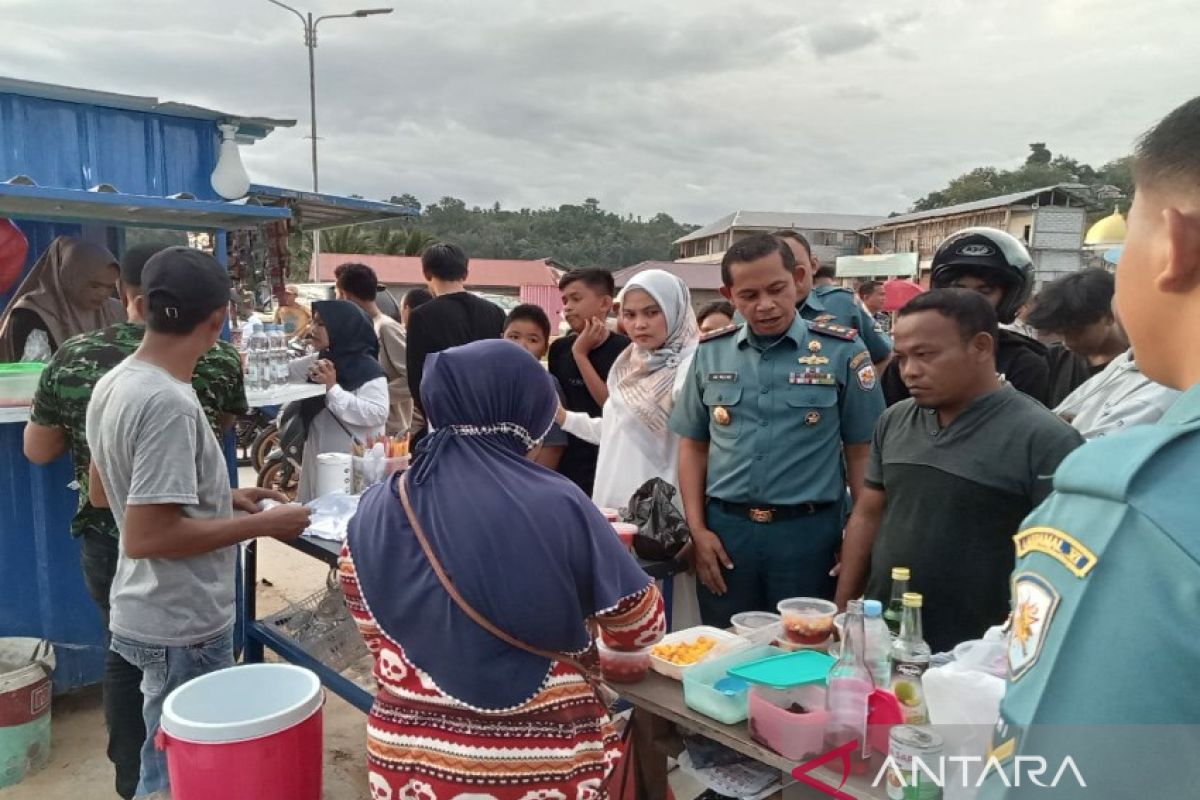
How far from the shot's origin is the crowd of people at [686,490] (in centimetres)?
68

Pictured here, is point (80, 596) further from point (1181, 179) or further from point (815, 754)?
point (1181, 179)

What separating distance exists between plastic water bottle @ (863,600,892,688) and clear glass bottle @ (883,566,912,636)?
14 cm

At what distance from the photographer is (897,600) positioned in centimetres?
190

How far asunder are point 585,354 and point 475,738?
2.44 meters

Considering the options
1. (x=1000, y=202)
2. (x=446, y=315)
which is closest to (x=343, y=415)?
(x=446, y=315)

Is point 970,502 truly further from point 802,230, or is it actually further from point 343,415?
point 802,230

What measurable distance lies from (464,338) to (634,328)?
5.28 ft

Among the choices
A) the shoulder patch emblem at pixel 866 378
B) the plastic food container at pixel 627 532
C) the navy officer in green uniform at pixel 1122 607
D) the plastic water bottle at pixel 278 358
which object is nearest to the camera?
the navy officer in green uniform at pixel 1122 607

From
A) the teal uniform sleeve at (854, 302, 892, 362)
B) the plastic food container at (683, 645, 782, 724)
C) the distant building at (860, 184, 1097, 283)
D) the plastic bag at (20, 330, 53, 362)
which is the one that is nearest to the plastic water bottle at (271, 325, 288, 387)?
the plastic bag at (20, 330, 53, 362)

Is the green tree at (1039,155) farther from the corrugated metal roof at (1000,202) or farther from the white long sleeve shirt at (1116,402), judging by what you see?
the white long sleeve shirt at (1116,402)

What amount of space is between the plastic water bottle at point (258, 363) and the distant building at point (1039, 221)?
866 inches

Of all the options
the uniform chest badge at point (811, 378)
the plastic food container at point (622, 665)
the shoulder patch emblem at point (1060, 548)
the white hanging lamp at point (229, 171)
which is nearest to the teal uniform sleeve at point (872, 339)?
the uniform chest badge at point (811, 378)

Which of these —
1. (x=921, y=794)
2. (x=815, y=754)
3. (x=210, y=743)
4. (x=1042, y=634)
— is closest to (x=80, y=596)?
(x=210, y=743)

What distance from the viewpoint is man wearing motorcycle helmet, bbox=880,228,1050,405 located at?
2858 mm
